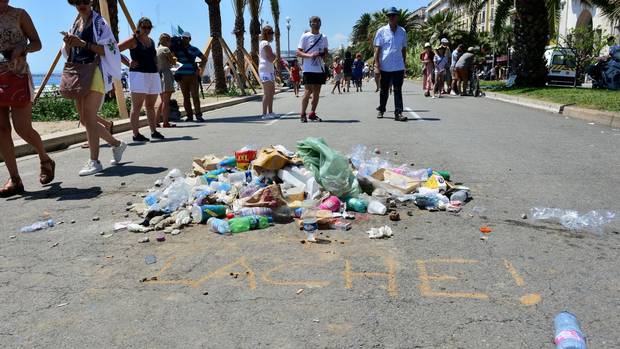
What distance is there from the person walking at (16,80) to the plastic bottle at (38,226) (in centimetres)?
127

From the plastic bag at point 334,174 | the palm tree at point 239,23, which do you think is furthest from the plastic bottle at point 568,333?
the palm tree at point 239,23

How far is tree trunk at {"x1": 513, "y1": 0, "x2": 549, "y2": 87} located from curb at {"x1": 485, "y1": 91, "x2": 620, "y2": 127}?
320 cm

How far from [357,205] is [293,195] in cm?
51

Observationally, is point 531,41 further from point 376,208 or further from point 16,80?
point 16,80

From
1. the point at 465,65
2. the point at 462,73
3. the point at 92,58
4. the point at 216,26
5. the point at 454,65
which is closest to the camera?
the point at 92,58

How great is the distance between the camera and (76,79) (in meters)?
5.43

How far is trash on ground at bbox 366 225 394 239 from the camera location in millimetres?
3555

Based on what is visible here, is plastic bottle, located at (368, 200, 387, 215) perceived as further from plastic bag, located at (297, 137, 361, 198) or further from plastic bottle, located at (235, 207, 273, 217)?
plastic bottle, located at (235, 207, 273, 217)

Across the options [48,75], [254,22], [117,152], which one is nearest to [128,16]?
[48,75]

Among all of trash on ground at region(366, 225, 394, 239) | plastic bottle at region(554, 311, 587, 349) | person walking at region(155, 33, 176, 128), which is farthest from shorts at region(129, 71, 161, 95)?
plastic bottle at region(554, 311, 587, 349)

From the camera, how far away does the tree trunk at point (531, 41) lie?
1903cm

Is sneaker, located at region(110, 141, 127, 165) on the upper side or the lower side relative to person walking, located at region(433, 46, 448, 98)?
lower

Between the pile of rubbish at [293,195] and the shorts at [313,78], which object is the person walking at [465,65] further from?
the pile of rubbish at [293,195]

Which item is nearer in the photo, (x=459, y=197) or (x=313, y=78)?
(x=459, y=197)
